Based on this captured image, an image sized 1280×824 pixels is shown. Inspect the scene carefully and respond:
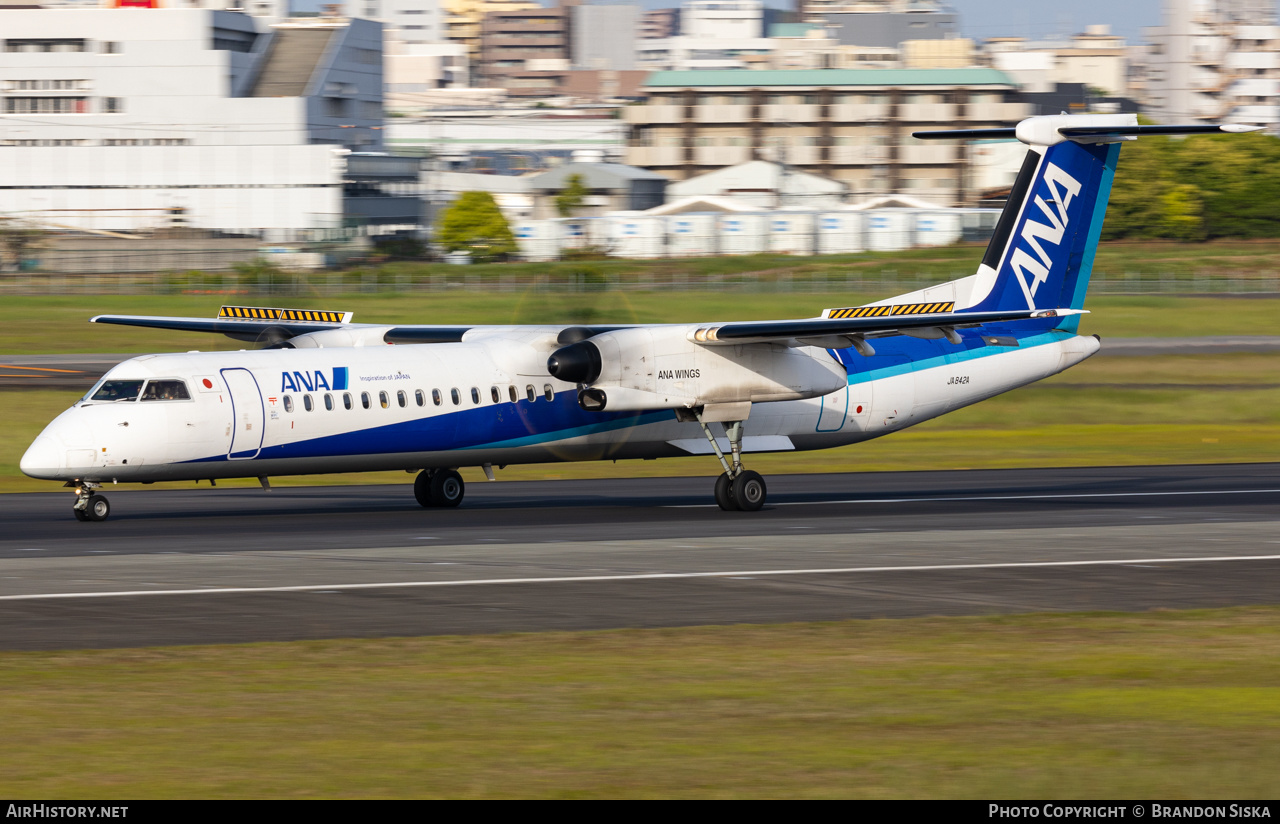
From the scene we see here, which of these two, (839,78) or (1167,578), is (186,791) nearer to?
(1167,578)

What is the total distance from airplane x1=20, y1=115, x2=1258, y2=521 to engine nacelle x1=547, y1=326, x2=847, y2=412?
36mm

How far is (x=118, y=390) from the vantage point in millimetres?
21781

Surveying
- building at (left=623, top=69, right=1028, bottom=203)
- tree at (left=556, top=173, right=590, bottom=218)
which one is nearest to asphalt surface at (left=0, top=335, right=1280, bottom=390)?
tree at (left=556, top=173, right=590, bottom=218)

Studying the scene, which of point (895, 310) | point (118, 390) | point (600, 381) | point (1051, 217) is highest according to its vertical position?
point (1051, 217)

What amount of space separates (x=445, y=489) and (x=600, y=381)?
12.2 feet

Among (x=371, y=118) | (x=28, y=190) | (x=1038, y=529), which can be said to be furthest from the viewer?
(x=371, y=118)

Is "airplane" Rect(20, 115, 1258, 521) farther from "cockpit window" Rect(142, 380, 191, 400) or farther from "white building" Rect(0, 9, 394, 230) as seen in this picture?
"white building" Rect(0, 9, 394, 230)

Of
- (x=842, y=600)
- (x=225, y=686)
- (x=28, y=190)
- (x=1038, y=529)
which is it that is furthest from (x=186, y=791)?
(x=28, y=190)

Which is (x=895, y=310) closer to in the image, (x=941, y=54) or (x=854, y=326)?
(x=854, y=326)

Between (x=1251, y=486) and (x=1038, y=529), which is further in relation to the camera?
(x=1251, y=486)

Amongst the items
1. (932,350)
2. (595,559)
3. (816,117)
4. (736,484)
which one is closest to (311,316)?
(736,484)

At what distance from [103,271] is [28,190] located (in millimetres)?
25404

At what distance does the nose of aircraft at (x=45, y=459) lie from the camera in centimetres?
2084

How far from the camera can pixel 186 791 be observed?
869 centimetres
